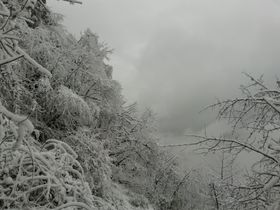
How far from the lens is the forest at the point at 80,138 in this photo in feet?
15.2

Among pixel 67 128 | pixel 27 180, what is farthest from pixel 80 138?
pixel 27 180

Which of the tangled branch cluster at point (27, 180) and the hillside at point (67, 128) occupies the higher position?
the hillside at point (67, 128)

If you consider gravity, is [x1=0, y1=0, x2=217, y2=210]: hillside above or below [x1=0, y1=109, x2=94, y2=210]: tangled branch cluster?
above

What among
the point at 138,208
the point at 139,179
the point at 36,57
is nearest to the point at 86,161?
the point at 36,57

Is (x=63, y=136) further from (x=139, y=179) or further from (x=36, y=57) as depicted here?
(x=139, y=179)

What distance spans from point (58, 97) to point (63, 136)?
1.63 meters

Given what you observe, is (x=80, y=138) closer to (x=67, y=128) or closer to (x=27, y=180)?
(x=67, y=128)

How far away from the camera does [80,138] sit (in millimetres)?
15391

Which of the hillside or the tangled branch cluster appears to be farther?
the hillside

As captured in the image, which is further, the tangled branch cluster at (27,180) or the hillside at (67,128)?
the hillside at (67,128)

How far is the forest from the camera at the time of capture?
4.64 meters

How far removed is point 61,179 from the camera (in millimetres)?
5602

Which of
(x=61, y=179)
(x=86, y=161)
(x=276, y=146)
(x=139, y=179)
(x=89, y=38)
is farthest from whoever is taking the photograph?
(x=139, y=179)

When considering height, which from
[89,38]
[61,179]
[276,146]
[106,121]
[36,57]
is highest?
[89,38]
